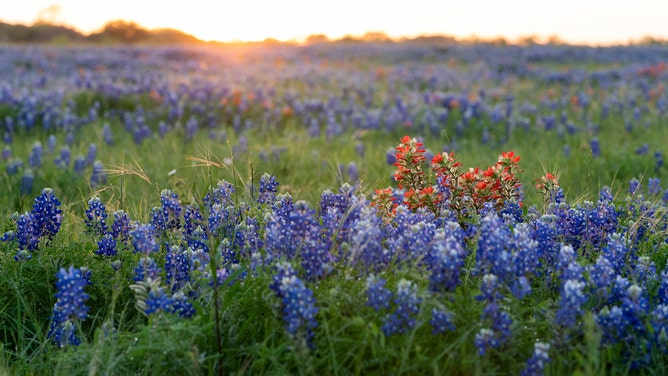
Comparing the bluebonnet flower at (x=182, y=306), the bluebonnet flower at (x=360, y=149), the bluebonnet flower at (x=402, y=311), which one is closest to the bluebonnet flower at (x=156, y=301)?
the bluebonnet flower at (x=182, y=306)

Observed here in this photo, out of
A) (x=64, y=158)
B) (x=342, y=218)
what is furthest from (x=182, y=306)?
(x=64, y=158)

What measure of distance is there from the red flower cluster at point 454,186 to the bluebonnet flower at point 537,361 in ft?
4.79

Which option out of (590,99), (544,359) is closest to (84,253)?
(544,359)

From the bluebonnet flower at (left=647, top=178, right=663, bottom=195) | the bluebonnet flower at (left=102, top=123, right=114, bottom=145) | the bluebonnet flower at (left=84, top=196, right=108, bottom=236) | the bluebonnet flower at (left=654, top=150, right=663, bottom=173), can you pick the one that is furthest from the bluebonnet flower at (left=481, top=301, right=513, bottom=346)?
the bluebonnet flower at (left=102, top=123, right=114, bottom=145)

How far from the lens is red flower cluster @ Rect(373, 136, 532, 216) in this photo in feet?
13.4

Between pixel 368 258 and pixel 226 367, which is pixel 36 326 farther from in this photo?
pixel 368 258

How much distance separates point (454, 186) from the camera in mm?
4184

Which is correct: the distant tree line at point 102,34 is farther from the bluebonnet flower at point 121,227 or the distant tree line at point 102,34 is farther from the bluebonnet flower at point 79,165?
the bluebonnet flower at point 121,227

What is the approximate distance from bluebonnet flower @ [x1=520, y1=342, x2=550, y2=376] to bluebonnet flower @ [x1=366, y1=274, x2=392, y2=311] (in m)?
Result: 0.59

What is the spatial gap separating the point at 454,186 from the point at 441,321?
5.04 ft

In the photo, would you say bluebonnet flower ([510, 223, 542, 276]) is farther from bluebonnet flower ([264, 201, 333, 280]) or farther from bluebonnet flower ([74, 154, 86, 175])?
bluebonnet flower ([74, 154, 86, 175])

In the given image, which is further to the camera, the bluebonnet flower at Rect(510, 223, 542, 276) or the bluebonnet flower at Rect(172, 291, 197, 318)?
the bluebonnet flower at Rect(172, 291, 197, 318)

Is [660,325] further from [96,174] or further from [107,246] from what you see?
[96,174]

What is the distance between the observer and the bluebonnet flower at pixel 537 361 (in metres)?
2.63
